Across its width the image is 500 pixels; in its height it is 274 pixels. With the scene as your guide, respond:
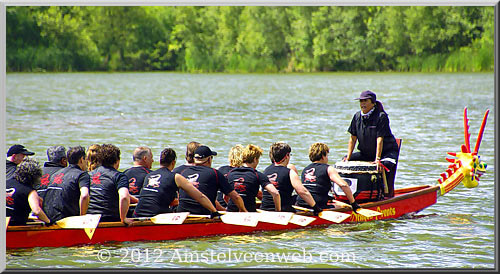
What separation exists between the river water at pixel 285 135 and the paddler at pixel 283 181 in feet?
1.33

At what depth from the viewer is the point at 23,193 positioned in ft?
29.0

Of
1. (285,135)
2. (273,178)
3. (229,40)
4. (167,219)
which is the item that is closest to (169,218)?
(167,219)

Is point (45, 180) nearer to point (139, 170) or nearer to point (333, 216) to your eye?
point (139, 170)

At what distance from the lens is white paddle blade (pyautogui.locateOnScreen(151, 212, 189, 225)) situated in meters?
9.72

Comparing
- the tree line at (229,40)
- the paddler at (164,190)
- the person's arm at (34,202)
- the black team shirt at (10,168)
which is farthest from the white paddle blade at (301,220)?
the tree line at (229,40)

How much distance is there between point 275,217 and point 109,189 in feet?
7.16

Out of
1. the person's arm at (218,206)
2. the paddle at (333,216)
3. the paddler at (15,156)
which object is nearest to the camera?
the paddler at (15,156)

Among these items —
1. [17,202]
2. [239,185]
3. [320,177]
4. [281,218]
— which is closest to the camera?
[17,202]

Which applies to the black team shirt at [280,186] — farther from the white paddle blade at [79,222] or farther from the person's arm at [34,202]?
the person's arm at [34,202]

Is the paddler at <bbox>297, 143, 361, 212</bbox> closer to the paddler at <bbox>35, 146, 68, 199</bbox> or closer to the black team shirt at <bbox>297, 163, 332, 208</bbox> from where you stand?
the black team shirt at <bbox>297, 163, 332, 208</bbox>

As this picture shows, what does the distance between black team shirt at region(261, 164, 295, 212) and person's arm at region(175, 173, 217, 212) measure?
3.01 feet

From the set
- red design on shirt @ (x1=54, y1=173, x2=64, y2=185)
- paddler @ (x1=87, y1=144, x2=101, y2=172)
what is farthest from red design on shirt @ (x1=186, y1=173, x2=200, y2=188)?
red design on shirt @ (x1=54, y1=173, x2=64, y2=185)

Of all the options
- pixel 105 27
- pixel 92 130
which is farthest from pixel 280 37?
pixel 92 130

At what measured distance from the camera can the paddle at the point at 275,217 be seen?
1008 centimetres
